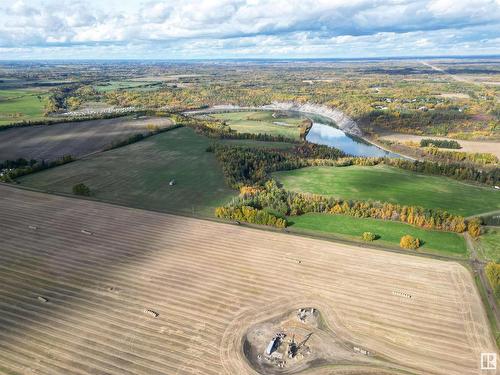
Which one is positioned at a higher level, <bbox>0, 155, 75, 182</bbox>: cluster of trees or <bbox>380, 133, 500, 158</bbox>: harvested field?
<bbox>0, 155, 75, 182</bbox>: cluster of trees

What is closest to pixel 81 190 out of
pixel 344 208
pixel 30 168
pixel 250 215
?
pixel 30 168

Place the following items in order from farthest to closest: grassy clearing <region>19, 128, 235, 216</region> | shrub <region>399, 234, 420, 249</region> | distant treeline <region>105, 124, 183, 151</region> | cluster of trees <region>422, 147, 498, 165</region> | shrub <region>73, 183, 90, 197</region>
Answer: distant treeline <region>105, 124, 183, 151</region> < cluster of trees <region>422, 147, 498, 165</region> < shrub <region>73, 183, 90, 197</region> < grassy clearing <region>19, 128, 235, 216</region> < shrub <region>399, 234, 420, 249</region>

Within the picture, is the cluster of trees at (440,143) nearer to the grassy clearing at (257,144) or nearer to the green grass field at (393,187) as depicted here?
the green grass field at (393,187)

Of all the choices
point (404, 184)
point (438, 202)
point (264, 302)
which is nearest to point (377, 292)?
point (264, 302)

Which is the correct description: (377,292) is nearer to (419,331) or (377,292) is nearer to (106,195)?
(419,331)

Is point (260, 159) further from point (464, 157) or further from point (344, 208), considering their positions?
point (464, 157)

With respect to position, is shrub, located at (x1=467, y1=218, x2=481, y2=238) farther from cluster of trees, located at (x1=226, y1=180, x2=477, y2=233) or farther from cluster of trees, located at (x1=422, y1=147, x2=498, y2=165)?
cluster of trees, located at (x1=422, y1=147, x2=498, y2=165)

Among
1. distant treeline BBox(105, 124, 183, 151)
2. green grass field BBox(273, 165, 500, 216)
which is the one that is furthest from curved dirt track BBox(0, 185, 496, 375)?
distant treeline BBox(105, 124, 183, 151)

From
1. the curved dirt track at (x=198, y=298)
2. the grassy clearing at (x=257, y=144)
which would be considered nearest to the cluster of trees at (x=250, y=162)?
the grassy clearing at (x=257, y=144)
